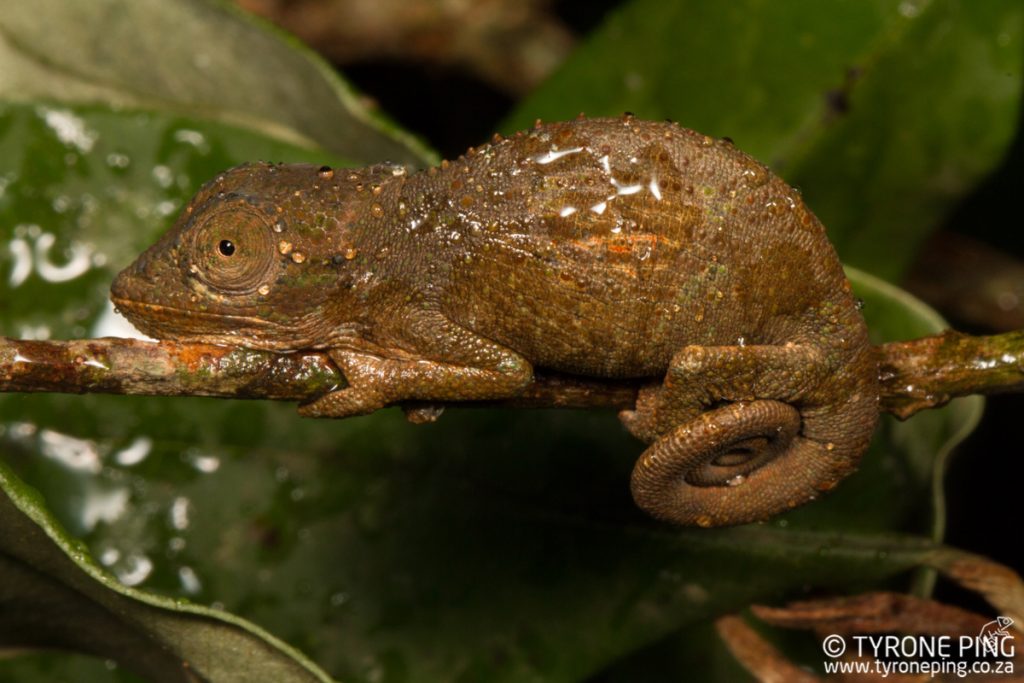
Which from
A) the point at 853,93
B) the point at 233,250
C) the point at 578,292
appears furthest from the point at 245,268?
the point at 853,93

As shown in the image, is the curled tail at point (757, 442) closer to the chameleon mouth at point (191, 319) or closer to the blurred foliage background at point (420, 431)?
the blurred foliage background at point (420, 431)

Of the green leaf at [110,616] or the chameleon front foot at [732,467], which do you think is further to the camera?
the chameleon front foot at [732,467]

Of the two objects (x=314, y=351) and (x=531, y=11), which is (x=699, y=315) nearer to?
(x=314, y=351)

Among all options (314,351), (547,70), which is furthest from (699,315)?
(547,70)

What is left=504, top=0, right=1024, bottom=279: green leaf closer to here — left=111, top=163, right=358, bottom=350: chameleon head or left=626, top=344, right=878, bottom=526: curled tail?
left=626, top=344, right=878, bottom=526: curled tail

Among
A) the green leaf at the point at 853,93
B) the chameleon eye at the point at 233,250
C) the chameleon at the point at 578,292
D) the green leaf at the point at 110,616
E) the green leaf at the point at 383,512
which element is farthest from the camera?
the green leaf at the point at 853,93

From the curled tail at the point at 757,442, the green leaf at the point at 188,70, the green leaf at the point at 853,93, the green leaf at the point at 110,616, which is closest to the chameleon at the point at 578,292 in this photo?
the curled tail at the point at 757,442

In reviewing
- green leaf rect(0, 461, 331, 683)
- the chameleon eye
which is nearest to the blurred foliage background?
green leaf rect(0, 461, 331, 683)
